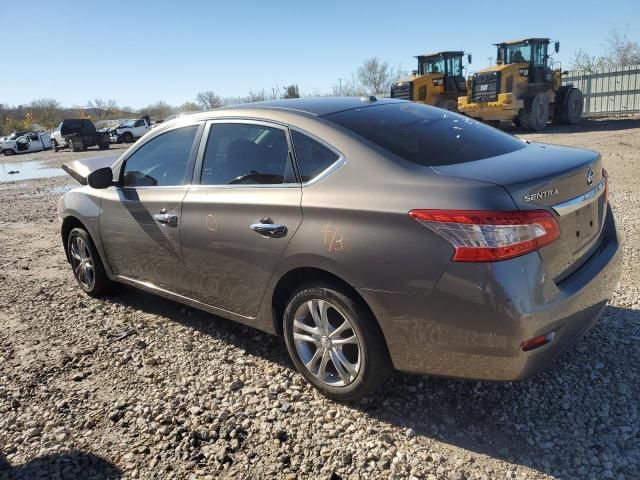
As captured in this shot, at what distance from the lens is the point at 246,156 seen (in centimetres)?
336

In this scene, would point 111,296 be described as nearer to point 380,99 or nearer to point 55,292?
point 55,292

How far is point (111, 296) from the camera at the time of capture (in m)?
4.96

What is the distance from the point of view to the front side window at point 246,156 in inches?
123

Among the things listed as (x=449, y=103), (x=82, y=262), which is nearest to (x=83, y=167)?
(x=82, y=262)

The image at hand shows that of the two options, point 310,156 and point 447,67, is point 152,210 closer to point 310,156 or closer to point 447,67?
point 310,156

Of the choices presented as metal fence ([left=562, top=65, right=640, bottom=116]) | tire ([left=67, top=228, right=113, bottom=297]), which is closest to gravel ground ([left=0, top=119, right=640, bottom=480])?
tire ([left=67, top=228, right=113, bottom=297])

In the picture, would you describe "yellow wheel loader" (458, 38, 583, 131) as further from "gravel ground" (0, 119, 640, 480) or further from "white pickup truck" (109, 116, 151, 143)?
"white pickup truck" (109, 116, 151, 143)

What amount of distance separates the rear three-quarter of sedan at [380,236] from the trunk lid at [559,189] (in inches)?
0.4

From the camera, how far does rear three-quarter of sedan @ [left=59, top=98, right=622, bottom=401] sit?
233 centimetres

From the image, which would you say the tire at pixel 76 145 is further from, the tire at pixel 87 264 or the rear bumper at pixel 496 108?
the tire at pixel 87 264

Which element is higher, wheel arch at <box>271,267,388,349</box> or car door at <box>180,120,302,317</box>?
car door at <box>180,120,302,317</box>

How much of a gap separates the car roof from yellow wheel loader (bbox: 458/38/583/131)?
56.9ft

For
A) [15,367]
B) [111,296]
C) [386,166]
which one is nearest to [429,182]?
[386,166]

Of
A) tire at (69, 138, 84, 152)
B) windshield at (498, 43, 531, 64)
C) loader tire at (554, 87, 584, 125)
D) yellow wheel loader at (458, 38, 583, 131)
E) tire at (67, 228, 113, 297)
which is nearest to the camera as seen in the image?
tire at (67, 228, 113, 297)
